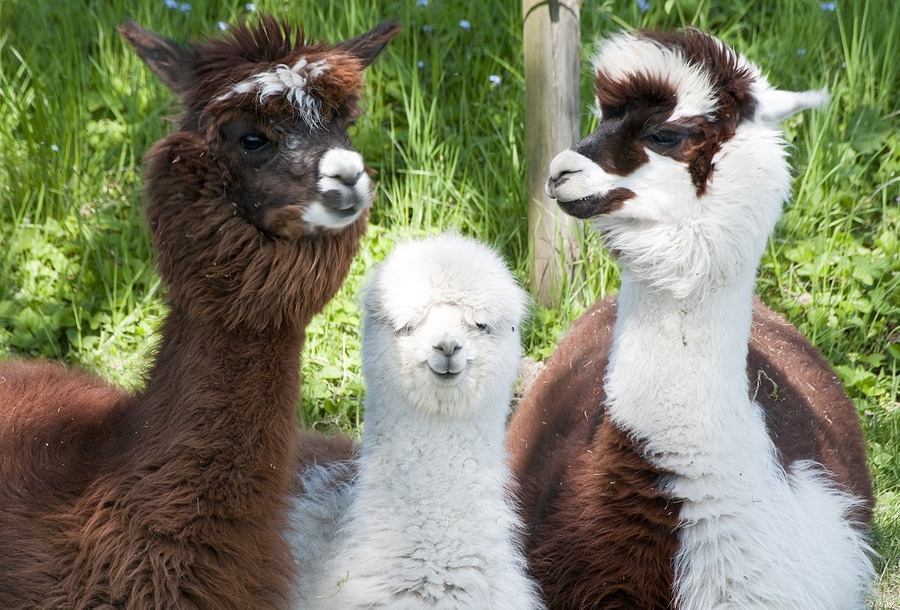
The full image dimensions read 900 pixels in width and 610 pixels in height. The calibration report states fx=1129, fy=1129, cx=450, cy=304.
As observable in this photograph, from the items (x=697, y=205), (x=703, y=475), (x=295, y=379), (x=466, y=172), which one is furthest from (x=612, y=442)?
(x=466, y=172)

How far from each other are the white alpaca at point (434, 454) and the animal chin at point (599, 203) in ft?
1.19

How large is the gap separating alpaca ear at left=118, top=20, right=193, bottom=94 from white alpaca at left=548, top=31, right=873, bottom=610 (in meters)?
1.10

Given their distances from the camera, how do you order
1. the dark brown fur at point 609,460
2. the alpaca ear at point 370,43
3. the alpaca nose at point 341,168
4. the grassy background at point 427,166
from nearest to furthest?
1. the alpaca nose at point 341,168
2. the alpaca ear at point 370,43
3. the dark brown fur at point 609,460
4. the grassy background at point 427,166

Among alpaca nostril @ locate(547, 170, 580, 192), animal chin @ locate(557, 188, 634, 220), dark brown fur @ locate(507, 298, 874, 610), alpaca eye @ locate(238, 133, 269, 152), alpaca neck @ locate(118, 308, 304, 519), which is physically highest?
alpaca eye @ locate(238, 133, 269, 152)

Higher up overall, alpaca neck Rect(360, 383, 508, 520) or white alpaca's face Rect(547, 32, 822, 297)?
white alpaca's face Rect(547, 32, 822, 297)

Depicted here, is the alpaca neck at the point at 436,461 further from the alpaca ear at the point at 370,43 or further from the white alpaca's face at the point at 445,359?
the alpaca ear at the point at 370,43

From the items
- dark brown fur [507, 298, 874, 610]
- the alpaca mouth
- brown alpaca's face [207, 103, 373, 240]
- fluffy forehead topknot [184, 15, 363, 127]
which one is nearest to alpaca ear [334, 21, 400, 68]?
fluffy forehead topknot [184, 15, 363, 127]

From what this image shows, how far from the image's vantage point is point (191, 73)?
301cm

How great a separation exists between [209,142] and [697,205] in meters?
1.37

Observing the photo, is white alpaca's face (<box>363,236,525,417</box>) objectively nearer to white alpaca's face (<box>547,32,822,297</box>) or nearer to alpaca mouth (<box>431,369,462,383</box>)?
alpaca mouth (<box>431,369,462,383</box>)

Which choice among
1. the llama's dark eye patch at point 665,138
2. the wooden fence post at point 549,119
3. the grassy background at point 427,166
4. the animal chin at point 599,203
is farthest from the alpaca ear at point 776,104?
the grassy background at point 427,166

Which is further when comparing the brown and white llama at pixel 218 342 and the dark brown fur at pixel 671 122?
the dark brown fur at pixel 671 122

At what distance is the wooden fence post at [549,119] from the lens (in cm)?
521

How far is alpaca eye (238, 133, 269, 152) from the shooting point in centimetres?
291
